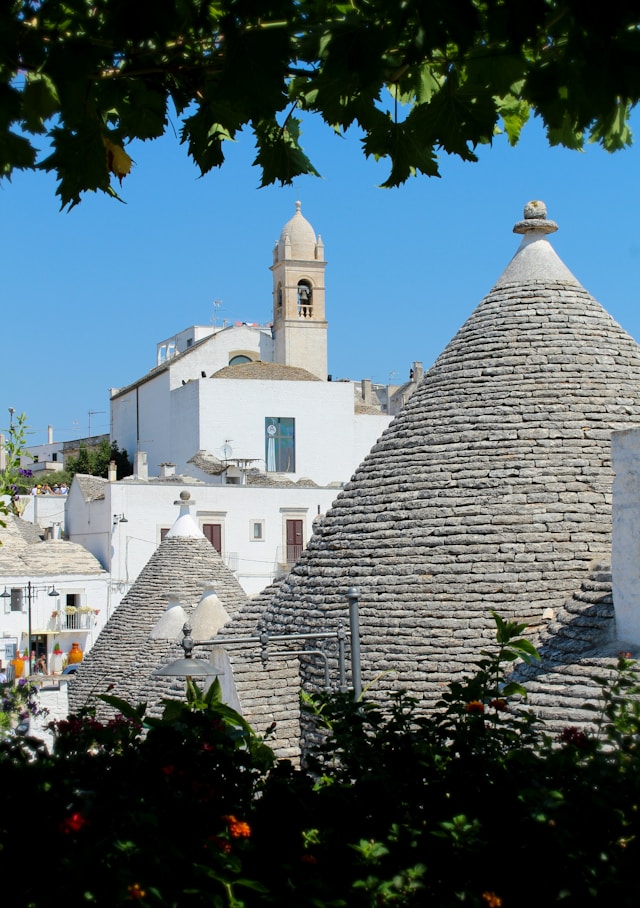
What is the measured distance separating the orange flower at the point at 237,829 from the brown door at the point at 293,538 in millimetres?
36082

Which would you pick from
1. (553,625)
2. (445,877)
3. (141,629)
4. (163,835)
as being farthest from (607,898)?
(141,629)

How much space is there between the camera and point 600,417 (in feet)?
36.1

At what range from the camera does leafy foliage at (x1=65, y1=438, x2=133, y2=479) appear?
5266cm

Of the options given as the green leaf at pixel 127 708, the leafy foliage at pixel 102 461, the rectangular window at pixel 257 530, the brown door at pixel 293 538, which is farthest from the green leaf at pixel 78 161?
the leafy foliage at pixel 102 461

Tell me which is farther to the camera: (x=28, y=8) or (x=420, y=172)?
(x=420, y=172)

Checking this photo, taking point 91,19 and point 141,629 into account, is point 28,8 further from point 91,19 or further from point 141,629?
point 141,629

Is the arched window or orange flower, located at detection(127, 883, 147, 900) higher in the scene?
the arched window

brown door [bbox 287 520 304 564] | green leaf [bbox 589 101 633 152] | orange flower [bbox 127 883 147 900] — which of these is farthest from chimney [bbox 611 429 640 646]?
brown door [bbox 287 520 304 564]

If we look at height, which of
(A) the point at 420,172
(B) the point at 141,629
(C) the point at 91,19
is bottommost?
(B) the point at 141,629

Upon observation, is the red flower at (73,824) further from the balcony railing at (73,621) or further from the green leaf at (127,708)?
the balcony railing at (73,621)

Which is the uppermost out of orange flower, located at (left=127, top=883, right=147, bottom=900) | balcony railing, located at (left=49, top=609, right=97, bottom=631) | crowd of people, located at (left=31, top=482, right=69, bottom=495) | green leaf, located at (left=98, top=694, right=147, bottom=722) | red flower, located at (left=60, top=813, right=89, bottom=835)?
crowd of people, located at (left=31, top=482, right=69, bottom=495)

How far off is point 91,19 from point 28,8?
0.64ft

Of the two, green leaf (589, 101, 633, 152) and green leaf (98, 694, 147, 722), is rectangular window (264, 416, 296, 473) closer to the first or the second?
green leaf (589, 101, 633, 152)

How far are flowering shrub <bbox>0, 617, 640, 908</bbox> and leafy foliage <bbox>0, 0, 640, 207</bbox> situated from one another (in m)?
1.78
